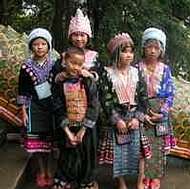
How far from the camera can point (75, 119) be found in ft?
14.0

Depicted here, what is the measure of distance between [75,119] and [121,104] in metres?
0.40

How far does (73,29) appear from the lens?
14.9 feet

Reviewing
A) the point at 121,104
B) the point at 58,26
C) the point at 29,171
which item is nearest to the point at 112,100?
the point at 121,104

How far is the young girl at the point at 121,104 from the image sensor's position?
4.43 meters

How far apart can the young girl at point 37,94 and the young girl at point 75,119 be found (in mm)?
252

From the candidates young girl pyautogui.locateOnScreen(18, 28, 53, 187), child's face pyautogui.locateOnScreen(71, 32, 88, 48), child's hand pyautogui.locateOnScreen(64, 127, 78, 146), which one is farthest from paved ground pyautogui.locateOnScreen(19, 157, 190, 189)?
child's face pyautogui.locateOnScreen(71, 32, 88, 48)

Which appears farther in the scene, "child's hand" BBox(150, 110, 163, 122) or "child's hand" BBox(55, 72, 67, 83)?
"child's hand" BBox(150, 110, 163, 122)

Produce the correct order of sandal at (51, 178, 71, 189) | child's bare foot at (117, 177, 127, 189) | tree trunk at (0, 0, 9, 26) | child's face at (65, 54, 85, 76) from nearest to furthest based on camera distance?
child's face at (65, 54, 85, 76) → sandal at (51, 178, 71, 189) → child's bare foot at (117, 177, 127, 189) → tree trunk at (0, 0, 9, 26)

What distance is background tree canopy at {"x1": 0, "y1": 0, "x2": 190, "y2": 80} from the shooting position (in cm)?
789

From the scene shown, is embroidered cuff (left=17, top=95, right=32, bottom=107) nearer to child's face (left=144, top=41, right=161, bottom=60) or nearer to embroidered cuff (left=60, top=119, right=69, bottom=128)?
embroidered cuff (left=60, top=119, right=69, bottom=128)

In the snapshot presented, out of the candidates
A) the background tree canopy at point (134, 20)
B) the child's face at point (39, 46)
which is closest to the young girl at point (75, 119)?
the child's face at point (39, 46)

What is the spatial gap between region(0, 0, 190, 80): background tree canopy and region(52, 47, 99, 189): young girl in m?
3.39

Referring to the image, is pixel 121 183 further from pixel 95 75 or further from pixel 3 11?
pixel 3 11

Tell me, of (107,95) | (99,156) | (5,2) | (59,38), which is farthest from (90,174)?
(5,2)
